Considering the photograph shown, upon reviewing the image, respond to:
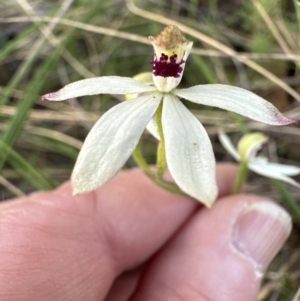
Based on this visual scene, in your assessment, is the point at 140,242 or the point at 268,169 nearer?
the point at 268,169

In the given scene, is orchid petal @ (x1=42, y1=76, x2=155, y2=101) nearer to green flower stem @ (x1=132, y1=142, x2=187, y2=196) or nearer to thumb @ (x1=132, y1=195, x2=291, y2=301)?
green flower stem @ (x1=132, y1=142, x2=187, y2=196)

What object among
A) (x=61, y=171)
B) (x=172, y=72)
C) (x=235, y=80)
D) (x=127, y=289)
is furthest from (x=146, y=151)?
(x=172, y=72)

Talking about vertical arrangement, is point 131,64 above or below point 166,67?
below

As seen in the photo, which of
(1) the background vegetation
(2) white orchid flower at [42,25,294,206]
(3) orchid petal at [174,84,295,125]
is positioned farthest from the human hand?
(3) orchid petal at [174,84,295,125]

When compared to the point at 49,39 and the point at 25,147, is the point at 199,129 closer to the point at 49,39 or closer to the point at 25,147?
the point at 49,39

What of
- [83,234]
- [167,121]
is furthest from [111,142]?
[83,234]

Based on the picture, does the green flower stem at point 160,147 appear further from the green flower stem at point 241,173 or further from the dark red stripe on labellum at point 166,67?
the green flower stem at point 241,173

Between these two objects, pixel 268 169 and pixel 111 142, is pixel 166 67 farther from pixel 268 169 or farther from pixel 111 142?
pixel 268 169
